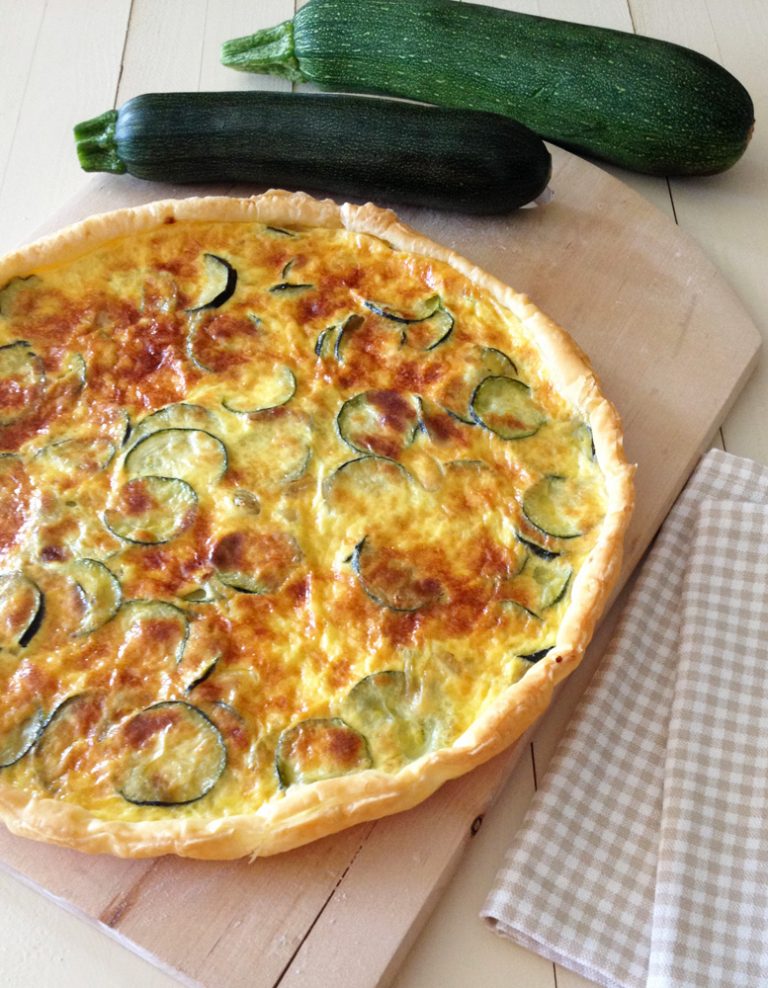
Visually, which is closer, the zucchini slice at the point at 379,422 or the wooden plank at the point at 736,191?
the zucchini slice at the point at 379,422

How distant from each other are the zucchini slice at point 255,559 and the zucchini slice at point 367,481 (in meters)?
0.23

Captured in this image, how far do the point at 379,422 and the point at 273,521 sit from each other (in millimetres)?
551

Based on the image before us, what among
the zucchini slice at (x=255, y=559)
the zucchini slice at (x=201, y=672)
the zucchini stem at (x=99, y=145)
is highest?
the zucchini stem at (x=99, y=145)

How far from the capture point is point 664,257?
4.77m

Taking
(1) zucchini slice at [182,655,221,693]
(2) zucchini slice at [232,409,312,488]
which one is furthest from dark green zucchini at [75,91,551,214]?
(1) zucchini slice at [182,655,221,693]

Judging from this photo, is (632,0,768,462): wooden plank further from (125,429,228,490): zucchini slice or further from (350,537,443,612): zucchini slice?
(125,429,228,490): zucchini slice

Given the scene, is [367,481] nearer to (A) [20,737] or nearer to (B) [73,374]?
(B) [73,374]

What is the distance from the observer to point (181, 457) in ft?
12.5

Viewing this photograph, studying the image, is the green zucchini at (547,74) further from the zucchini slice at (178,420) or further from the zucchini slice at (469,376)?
the zucchini slice at (178,420)

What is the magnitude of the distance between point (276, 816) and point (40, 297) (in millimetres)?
2211

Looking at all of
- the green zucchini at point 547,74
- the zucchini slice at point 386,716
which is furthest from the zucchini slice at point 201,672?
the green zucchini at point 547,74

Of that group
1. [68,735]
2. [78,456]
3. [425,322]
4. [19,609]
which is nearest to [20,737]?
[68,735]

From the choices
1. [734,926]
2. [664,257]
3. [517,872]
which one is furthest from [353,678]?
[664,257]

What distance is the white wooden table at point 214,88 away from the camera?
3.19 m
